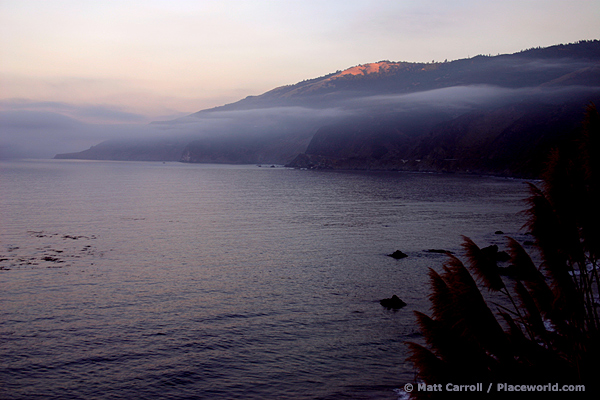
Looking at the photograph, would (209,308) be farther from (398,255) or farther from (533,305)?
(398,255)

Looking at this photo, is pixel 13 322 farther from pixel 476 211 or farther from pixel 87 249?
pixel 476 211

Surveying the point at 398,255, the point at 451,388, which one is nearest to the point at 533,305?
the point at 451,388

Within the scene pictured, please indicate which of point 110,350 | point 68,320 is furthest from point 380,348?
point 68,320

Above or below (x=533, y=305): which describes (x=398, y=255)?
below

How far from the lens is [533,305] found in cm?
927

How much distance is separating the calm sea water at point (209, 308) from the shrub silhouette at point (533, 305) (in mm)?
7347

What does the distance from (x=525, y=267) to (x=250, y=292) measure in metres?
A: 18.8

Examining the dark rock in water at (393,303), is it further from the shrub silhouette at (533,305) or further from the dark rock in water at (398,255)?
the shrub silhouette at (533,305)

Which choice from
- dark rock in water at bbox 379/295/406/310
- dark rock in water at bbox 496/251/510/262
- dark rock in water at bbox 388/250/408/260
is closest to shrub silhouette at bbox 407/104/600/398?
dark rock in water at bbox 379/295/406/310

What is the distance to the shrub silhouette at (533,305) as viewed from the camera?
6.71m

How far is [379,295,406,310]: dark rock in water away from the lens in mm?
22766

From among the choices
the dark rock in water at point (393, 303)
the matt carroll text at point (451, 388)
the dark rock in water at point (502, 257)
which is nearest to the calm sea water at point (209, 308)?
the dark rock in water at point (393, 303)

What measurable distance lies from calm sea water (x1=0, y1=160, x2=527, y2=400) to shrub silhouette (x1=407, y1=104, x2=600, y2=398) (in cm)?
735

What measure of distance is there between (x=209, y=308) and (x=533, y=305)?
16.9 meters
